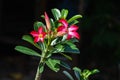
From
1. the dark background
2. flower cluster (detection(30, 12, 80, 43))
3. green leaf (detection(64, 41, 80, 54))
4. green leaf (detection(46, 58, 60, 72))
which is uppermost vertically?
the dark background

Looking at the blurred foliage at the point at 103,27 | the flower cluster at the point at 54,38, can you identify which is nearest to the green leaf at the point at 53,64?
the flower cluster at the point at 54,38

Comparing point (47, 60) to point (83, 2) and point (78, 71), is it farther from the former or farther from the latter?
point (83, 2)

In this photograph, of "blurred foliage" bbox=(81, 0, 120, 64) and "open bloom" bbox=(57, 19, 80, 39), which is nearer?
"open bloom" bbox=(57, 19, 80, 39)

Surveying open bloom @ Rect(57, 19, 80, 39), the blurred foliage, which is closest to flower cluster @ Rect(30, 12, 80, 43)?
Result: open bloom @ Rect(57, 19, 80, 39)

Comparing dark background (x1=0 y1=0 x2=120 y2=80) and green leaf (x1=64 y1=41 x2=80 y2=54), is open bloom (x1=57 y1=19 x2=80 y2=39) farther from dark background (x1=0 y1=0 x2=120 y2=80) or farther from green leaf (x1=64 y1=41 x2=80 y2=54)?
dark background (x1=0 y1=0 x2=120 y2=80)

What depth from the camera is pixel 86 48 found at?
485 centimetres

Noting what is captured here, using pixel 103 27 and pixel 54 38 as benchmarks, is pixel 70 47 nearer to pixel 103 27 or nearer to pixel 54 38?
pixel 54 38

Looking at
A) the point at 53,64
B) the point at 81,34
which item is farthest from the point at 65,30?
the point at 81,34

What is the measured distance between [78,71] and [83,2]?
3258 millimetres

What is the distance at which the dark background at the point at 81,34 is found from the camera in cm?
457

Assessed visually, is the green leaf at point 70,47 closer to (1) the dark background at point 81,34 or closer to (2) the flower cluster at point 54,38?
(2) the flower cluster at point 54,38

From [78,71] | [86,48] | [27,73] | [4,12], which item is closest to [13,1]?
[4,12]

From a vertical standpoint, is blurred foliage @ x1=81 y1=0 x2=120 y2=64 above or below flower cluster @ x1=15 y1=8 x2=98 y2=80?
above

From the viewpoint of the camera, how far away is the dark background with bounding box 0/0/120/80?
4566 mm
